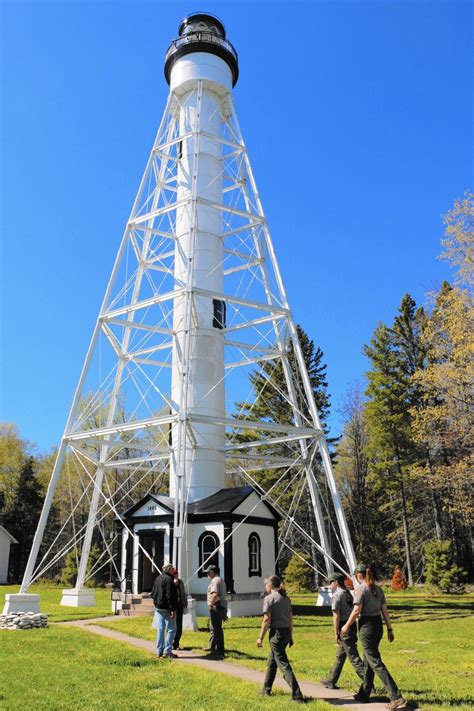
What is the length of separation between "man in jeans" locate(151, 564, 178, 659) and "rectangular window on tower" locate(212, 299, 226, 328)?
37.2ft

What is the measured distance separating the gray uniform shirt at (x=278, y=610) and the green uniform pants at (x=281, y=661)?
0.07 metres

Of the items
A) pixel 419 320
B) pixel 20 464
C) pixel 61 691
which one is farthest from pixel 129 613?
pixel 20 464

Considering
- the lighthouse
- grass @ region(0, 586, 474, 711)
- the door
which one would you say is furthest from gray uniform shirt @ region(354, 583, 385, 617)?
the door

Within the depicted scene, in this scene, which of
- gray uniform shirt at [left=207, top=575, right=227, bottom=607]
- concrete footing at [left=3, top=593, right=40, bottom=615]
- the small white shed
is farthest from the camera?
the small white shed

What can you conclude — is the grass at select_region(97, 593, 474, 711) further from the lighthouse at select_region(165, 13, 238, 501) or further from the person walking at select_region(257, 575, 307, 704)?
the lighthouse at select_region(165, 13, 238, 501)

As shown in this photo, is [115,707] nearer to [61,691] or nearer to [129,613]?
[61,691]

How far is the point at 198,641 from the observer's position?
11.6 meters

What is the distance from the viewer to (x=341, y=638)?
728 centimetres

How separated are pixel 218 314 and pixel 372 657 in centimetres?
1475

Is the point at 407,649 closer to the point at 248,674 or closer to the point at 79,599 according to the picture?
the point at 248,674

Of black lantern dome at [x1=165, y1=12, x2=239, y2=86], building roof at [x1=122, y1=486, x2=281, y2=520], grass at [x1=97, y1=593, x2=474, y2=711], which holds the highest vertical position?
black lantern dome at [x1=165, y1=12, x2=239, y2=86]

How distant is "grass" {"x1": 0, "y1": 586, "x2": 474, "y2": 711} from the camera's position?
6.84 m

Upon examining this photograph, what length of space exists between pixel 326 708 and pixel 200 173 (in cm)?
1830

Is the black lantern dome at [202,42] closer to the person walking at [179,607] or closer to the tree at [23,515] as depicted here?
the person walking at [179,607]
